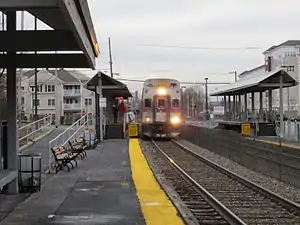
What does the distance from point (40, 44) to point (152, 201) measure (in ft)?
13.3

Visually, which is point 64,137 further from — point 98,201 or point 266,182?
point 98,201

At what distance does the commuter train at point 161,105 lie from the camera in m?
35.7

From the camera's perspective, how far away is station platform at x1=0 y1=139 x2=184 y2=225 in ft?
31.4

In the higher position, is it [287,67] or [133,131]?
[287,67]

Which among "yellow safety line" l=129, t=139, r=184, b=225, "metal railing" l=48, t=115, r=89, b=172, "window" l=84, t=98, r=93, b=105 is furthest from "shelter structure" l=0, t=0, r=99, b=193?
"window" l=84, t=98, r=93, b=105

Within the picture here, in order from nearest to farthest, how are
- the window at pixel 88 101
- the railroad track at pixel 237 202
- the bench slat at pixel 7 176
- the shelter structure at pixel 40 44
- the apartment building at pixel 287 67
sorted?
the shelter structure at pixel 40 44 → the railroad track at pixel 237 202 → the bench slat at pixel 7 176 → the apartment building at pixel 287 67 → the window at pixel 88 101

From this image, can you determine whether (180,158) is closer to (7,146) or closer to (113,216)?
(7,146)

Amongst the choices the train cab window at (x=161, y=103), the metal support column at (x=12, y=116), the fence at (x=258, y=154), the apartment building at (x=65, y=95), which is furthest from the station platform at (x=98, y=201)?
the apartment building at (x=65, y=95)

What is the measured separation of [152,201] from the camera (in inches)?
463

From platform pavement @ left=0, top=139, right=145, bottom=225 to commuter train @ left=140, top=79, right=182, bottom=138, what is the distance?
17833mm

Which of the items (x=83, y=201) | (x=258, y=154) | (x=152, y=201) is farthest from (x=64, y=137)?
(x=152, y=201)

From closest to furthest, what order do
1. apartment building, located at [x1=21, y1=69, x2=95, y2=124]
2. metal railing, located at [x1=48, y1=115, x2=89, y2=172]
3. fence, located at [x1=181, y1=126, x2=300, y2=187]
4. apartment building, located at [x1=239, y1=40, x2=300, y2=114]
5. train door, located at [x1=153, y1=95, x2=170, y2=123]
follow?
fence, located at [x1=181, y1=126, x2=300, y2=187]
metal railing, located at [x1=48, y1=115, x2=89, y2=172]
train door, located at [x1=153, y1=95, x2=170, y2=123]
apartment building, located at [x1=239, y1=40, x2=300, y2=114]
apartment building, located at [x1=21, y1=69, x2=95, y2=124]

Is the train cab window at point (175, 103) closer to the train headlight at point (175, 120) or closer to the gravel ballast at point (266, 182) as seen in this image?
the train headlight at point (175, 120)

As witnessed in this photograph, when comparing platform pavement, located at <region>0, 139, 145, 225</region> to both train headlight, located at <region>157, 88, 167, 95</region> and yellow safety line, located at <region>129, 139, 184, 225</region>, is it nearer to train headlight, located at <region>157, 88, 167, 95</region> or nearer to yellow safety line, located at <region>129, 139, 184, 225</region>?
yellow safety line, located at <region>129, 139, 184, 225</region>
